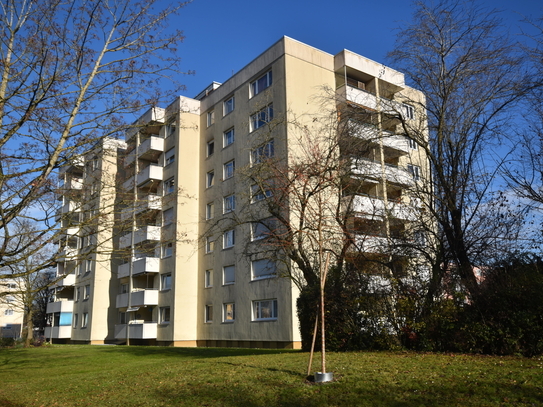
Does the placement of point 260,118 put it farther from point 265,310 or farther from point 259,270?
point 265,310

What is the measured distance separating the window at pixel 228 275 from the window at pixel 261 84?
423 inches

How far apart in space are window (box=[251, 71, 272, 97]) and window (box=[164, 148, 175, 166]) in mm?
8787

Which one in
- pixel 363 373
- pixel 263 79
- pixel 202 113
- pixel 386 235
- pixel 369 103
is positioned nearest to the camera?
pixel 363 373

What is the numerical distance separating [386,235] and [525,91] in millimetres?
5864

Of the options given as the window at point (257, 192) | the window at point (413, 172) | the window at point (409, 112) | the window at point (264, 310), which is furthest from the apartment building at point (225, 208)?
the window at point (409, 112)

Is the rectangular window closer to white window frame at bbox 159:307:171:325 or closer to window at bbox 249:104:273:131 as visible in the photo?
white window frame at bbox 159:307:171:325

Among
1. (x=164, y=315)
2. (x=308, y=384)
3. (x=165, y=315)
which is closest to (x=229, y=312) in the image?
(x=165, y=315)

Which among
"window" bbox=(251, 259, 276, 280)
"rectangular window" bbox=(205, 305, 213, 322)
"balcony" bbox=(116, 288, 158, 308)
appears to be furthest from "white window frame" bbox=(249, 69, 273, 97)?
"balcony" bbox=(116, 288, 158, 308)

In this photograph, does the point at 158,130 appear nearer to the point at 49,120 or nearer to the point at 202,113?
the point at 202,113

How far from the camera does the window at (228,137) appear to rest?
32500mm

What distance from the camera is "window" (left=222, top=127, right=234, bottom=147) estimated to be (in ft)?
107

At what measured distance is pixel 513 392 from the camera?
7.68m

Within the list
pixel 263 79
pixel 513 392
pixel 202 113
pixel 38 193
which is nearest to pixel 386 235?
pixel 513 392

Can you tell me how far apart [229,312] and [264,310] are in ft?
12.1
